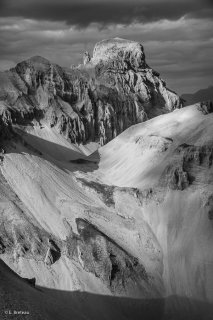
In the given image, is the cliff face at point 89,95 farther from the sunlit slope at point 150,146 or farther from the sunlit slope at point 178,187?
the sunlit slope at point 178,187

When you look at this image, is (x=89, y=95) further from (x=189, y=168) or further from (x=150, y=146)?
(x=189, y=168)

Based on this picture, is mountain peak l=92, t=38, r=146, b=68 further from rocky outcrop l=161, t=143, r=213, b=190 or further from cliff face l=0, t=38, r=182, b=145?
rocky outcrop l=161, t=143, r=213, b=190

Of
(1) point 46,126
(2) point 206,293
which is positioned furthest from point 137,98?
(2) point 206,293

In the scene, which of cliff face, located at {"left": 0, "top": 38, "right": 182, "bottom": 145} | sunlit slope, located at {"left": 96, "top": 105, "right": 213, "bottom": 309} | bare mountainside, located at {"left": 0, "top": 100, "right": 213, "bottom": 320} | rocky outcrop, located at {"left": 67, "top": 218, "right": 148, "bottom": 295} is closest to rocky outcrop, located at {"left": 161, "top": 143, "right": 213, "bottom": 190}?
sunlit slope, located at {"left": 96, "top": 105, "right": 213, "bottom": 309}

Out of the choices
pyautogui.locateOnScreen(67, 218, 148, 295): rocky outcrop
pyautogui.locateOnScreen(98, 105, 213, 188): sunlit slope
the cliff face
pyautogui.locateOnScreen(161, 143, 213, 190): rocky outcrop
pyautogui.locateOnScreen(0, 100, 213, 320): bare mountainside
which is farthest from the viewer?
the cliff face

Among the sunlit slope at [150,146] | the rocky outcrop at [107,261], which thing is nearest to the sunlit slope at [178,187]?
the sunlit slope at [150,146]

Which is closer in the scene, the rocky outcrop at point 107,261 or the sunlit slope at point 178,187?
the rocky outcrop at point 107,261

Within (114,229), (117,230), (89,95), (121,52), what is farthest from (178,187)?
(121,52)

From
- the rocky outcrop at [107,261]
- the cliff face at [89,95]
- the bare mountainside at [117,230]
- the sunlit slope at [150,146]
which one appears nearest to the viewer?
the bare mountainside at [117,230]
